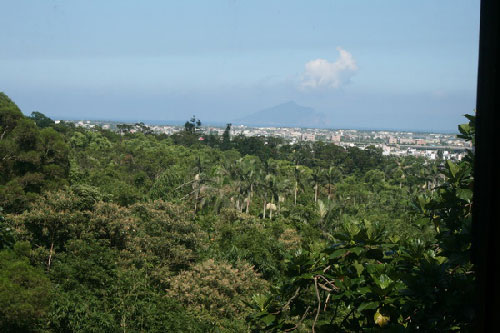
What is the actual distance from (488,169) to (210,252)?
12.7m

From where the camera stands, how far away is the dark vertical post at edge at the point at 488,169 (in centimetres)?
56

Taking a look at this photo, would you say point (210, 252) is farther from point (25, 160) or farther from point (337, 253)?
point (337, 253)

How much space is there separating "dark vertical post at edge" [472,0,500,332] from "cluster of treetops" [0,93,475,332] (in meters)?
0.14

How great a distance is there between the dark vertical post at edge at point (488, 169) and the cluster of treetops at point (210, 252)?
0.47 ft

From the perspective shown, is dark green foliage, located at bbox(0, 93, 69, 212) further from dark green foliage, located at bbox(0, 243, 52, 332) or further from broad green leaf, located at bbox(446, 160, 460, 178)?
broad green leaf, located at bbox(446, 160, 460, 178)

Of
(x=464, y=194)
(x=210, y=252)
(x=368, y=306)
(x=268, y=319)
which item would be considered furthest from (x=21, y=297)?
(x=464, y=194)

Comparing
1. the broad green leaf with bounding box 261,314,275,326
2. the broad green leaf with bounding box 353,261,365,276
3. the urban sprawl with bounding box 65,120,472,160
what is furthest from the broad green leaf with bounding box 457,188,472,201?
the broad green leaf with bounding box 261,314,275,326

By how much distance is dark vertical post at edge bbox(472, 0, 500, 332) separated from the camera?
56cm

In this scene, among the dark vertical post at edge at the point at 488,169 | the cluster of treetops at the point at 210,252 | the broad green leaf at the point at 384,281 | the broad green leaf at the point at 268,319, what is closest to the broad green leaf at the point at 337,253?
the cluster of treetops at the point at 210,252

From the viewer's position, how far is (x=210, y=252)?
509 inches

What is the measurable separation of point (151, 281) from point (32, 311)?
142 inches

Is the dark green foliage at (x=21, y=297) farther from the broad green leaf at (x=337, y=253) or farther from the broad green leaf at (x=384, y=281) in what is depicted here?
the broad green leaf at (x=384, y=281)

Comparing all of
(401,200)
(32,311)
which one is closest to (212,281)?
(32,311)

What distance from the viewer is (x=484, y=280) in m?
0.56
